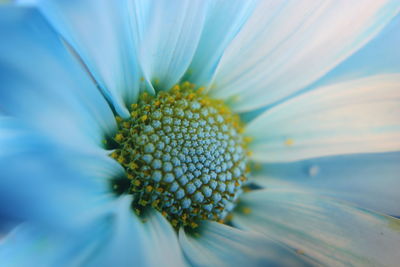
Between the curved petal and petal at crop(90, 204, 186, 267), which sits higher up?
petal at crop(90, 204, 186, 267)

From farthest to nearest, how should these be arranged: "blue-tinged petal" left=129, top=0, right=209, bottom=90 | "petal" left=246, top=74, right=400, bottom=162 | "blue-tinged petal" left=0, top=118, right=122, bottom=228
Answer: "petal" left=246, top=74, right=400, bottom=162 → "blue-tinged petal" left=129, top=0, right=209, bottom=90 → "blue-tinged petal" left=0, top=118, right=122, bottom=228

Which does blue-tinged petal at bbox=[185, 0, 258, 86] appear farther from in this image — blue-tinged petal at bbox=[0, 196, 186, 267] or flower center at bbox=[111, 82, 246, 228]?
blue-tinged petal at bbox=[0, 196, 186, 267]

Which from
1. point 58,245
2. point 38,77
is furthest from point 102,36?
point 58,245

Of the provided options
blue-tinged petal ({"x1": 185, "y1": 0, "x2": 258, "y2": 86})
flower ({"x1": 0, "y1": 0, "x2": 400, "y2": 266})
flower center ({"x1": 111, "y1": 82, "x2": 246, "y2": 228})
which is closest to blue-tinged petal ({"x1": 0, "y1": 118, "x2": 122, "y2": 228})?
flower ({"x1": 0, "y1": 0, "x2": 400, "y2": 266})

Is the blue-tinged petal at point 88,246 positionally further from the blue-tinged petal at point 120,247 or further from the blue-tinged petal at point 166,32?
the blue-tinged petal at point 166,32

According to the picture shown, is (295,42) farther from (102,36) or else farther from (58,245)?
(58,245)

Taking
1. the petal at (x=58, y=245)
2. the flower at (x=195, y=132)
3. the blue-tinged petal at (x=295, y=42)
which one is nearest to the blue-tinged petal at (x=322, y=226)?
the flower at (x=195, y=132)
